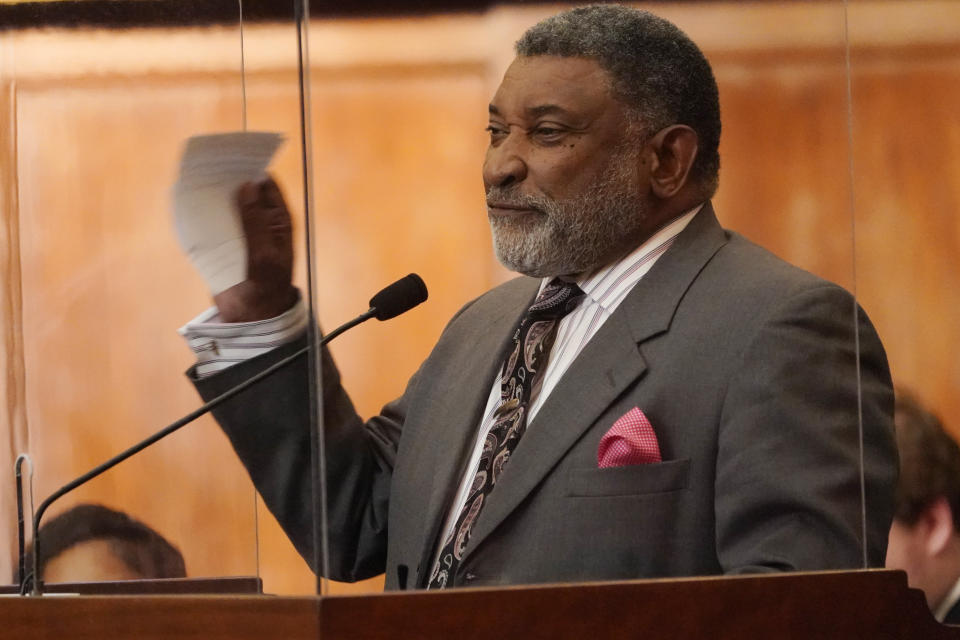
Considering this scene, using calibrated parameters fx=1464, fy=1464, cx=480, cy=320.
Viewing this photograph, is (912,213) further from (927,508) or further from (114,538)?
(114,538)

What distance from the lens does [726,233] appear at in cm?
182

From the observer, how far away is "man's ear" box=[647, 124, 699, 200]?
1.85m

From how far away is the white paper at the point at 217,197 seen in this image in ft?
5.32

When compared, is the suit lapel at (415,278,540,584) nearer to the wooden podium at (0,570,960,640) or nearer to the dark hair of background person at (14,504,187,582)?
the dark hair of background person at (14,504,187,582)

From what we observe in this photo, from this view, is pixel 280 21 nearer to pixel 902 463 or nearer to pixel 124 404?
pixel 124 404

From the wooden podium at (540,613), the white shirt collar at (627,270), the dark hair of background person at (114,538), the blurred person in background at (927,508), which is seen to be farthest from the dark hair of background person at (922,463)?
the dark hair of background person at (114,538)

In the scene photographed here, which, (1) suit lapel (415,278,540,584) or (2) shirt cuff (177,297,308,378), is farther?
(1) suit lapel (415,278,540,584)

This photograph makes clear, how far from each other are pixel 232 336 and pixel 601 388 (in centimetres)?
44

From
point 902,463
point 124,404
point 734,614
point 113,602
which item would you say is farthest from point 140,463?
point 902,463

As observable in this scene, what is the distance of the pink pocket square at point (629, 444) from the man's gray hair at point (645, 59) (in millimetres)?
337

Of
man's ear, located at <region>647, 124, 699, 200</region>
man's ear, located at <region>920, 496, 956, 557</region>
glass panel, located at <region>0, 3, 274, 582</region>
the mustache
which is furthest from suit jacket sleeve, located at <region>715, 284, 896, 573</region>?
glass panel, located at <region>0, 3, 274, 582</region>

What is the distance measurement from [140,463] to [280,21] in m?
0.56

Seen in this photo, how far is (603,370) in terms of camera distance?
176 cm

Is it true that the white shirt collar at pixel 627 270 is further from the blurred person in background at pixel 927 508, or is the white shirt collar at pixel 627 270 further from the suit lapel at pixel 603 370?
the blurred person in background at pixel 927 508
